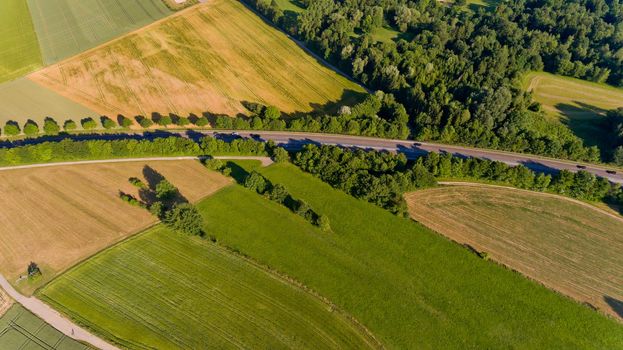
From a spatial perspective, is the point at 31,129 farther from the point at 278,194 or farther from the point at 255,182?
the point at 278,194

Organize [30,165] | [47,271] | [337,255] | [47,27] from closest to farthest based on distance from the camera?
1. [47,271]
2. [337,255]
3. [30,165]
4. [47,27]

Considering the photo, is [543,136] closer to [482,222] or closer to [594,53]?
[482,222]

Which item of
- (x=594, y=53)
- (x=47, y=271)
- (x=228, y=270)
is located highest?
(x=594, y=53)

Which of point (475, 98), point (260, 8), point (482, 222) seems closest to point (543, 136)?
point (475, 98)

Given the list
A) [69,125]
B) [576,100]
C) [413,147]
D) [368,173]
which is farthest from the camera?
[576,100]

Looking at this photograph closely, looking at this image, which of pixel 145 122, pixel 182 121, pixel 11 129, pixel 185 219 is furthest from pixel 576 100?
pixel 11 129

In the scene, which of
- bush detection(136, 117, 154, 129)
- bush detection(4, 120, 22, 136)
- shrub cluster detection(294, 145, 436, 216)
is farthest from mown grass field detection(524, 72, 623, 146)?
bush detection(4, 120, 22, 136)
